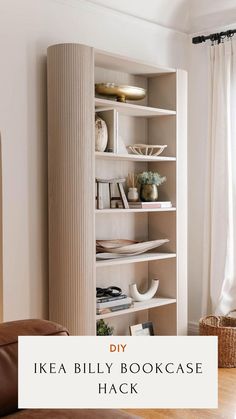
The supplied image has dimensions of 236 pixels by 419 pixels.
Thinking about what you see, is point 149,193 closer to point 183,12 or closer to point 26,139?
point 26,139

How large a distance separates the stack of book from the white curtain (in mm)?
843

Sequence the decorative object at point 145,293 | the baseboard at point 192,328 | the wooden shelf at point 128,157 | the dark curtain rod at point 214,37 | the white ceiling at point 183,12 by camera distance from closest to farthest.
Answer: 1. the wooden shelf at point 128,157
2. the decorative object at point 145,293
3. the white ceiling at point 183,12
4. the dark curtain rod at point 214,37
5. the baseboard at point 192,328

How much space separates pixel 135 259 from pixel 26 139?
1.11 meters

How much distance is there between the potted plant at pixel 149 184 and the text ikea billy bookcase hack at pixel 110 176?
104mm

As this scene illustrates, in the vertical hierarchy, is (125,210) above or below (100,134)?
below

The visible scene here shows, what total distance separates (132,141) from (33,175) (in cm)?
103

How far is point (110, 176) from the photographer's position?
13.6 ft

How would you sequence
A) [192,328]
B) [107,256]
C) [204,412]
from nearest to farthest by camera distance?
[204,412] → [107,256] → [192,328]

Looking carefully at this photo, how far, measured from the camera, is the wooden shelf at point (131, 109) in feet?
Answer: 12.3

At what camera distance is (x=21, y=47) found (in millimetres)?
3502

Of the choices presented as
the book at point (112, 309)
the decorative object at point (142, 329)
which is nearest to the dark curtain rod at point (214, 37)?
the book at point (112, 309)

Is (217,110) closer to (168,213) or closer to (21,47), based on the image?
(168,213)

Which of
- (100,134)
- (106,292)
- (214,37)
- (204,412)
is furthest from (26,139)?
(204,412)

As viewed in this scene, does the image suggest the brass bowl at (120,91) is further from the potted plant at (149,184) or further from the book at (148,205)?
the book at (148,205)
